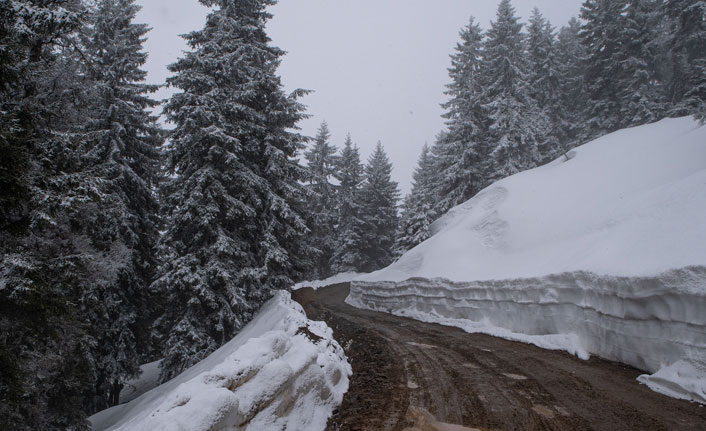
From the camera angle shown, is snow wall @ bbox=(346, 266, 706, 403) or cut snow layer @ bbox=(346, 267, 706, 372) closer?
snow wall @ bbox=(346, 266, 706, 403)

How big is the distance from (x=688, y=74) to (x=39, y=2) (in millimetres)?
33731

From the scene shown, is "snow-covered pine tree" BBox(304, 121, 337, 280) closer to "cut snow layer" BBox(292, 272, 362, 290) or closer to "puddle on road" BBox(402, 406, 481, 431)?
"cut snow layer" BBox(292, 272, 362, 290)

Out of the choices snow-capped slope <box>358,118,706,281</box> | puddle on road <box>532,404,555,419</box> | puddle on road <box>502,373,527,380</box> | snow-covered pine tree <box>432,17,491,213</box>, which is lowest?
puddle on road <box>502,373,527,380</box>

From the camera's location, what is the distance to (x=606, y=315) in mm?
6859

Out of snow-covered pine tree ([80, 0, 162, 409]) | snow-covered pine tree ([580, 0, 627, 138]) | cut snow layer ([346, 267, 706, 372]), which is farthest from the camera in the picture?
snow-covered pine tree ([580, 0, 627, 138])

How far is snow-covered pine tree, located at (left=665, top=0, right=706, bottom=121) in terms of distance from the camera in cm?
2055

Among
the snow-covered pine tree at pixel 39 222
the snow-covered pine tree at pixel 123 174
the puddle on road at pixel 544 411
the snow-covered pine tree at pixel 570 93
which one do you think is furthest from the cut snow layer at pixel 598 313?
the snow-covered pine tree at pixel 570 93

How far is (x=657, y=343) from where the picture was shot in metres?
5.68

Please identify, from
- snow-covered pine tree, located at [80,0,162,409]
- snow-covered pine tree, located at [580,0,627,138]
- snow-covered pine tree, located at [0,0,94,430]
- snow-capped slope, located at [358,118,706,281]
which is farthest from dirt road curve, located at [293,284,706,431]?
snow-covered pine tree, located at [580,0,627,138]

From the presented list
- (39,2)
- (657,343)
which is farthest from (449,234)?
(39,2)

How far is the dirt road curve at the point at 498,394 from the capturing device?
4223 millimetres

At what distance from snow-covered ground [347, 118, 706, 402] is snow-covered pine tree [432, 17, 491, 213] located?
6111 millimetres

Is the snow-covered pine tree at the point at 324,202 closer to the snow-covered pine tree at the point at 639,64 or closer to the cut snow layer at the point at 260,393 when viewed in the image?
the snow-covered pine tree at the point at 639,64

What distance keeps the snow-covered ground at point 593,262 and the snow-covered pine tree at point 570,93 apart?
43.1 feet
